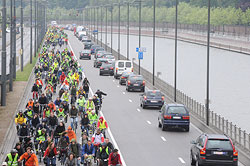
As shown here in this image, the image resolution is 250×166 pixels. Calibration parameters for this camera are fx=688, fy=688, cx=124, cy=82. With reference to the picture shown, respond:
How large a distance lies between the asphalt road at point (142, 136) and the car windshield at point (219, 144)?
2.91 metres

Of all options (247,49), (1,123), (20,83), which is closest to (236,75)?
(247,49)

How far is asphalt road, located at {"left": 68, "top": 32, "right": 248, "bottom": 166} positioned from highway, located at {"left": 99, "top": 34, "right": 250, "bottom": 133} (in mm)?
13404

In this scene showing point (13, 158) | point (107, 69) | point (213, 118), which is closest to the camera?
point (13, 158)

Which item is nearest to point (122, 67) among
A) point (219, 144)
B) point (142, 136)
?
point (142, 136)

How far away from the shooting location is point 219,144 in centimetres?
2278

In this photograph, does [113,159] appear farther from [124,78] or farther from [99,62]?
[99,62]

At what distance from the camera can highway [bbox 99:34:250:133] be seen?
71250 mm

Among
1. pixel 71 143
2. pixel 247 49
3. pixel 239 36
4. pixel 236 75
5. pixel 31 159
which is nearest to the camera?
pixel 31 159

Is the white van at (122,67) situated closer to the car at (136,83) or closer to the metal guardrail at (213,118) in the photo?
the metal guardrail at (213,118)

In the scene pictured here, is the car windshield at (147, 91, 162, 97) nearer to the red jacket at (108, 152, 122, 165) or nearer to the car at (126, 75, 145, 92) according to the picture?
the car at (126, 75, 145, 92)

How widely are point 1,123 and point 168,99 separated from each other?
49.6 feet

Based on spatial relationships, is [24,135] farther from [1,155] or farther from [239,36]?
[239,36]

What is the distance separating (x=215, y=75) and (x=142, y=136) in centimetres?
7828

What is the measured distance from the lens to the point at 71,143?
21.5m
